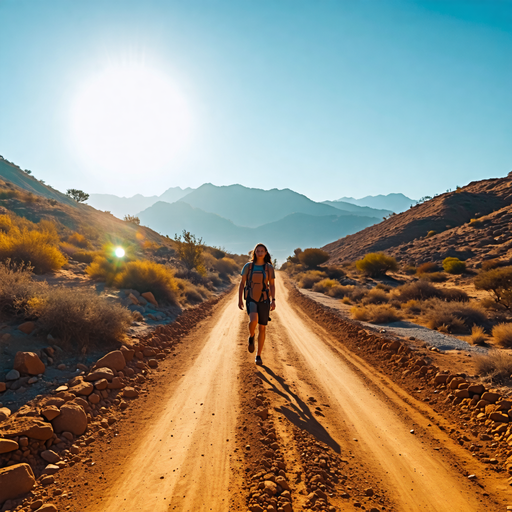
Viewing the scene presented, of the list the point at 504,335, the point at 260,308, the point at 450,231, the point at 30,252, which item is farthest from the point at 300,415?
the point at 450,231

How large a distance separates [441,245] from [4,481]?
131ft

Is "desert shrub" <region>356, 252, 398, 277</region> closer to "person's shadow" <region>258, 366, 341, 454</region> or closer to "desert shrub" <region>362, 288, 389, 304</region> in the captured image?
"desert shrub" <region>362, 288, 389, 304</region>

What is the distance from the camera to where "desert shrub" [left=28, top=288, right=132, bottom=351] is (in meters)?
6.00

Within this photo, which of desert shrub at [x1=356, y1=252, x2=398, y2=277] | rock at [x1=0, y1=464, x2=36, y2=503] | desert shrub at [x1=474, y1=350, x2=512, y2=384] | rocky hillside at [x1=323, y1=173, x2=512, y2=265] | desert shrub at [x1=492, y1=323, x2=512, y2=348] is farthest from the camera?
rocky hillside at [x1=323, y1=173, x2=512, y2=265]

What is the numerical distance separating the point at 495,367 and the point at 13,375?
827cm

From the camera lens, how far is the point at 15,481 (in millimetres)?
2910

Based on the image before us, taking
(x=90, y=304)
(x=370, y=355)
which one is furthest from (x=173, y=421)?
(x=370, y=355)

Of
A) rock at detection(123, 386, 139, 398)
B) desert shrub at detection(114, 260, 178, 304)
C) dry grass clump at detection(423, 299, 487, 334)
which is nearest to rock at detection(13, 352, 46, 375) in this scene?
rock at detection(123, 386, 139, 398)

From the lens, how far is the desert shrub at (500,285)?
1173cm

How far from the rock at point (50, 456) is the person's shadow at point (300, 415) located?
2951mm

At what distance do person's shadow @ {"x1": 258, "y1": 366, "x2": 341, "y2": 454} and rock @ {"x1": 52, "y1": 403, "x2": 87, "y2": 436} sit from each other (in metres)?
2.80

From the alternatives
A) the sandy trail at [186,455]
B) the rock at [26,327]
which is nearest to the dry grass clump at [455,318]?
the sandy trail at [186,455]

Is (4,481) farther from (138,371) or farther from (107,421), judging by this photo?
(138,371)

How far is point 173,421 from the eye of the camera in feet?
14.8
